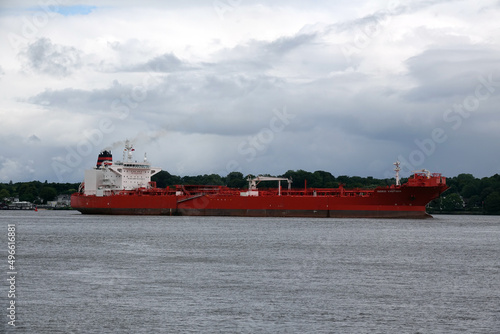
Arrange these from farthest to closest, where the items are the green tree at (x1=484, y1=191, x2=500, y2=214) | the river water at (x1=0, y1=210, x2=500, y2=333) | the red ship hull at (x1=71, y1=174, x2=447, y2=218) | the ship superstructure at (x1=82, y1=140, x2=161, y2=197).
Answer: the green tree at (x1=484, y1=191, x2=500, y2=214)
the ship superstructure at (x1=82, y1=140, x2=161, y2=197)
the red ship hull at (x1=71, y1=174, x2=447, y2=218)
the river water at (x1=0, y1=210, x2=500, y2=333)

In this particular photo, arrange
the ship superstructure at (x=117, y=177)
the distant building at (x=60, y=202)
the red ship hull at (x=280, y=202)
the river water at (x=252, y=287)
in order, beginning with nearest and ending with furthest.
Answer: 1. the river water at (x=252, y=287)
2. the red ship hull at (x=280, y=202)
3. the ship superstructure at (x=117, y=177)
4. the distant building at (x=60, y=202)

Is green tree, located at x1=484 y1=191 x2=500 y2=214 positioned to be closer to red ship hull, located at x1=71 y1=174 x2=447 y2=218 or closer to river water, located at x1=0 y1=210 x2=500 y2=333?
red ship hull, located at x1=71 y1=174 x2=447 y2=218

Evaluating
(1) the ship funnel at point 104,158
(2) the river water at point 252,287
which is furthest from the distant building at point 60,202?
(2) the river water at point 252,287

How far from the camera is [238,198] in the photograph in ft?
191

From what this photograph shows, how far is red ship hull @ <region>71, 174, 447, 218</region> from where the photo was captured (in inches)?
2122

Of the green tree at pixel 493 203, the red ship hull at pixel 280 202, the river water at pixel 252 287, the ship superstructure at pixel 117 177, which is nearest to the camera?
the river water at pixel 252 287

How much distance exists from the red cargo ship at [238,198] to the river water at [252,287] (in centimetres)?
2044

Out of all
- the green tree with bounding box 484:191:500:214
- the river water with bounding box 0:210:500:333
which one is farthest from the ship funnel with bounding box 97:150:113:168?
the green tree with bounding box 484:191:500:214

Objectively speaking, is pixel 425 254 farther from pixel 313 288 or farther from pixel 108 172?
pixel 108 172

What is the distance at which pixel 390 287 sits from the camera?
776 inches

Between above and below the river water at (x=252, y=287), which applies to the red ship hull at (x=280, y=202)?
above

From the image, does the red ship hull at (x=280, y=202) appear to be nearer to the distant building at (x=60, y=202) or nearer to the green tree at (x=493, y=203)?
the green tree at (x=493, y=203)

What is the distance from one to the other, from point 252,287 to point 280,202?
125ft

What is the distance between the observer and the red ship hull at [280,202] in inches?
2122
